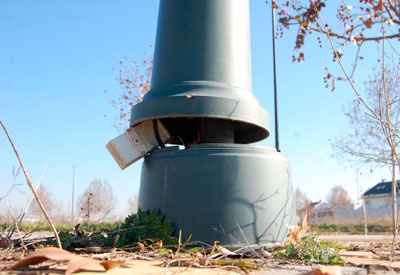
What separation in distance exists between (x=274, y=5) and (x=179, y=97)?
1835mm

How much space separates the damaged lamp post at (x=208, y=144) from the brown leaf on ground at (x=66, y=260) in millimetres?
1129

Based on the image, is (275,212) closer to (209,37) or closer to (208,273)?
(208,273)

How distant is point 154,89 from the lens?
3.11m

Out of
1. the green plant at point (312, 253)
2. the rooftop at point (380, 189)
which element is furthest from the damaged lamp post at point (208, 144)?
the rooftop at point (380, 189)

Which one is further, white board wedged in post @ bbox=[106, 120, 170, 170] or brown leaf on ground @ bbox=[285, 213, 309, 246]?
white board wedged in post @ bbox=[106, 120, 170, 170]

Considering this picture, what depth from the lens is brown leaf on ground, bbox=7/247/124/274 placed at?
4.62ft

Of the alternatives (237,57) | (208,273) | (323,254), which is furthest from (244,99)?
(208,273)

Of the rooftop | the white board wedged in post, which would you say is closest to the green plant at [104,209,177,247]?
the white board wedged in post

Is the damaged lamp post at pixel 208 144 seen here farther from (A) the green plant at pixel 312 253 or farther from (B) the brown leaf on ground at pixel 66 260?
(B) the brown leaf on ground at pixel 66 260

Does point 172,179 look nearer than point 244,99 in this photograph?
Yes

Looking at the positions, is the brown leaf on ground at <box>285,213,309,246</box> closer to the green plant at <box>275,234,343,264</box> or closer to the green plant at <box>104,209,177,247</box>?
the green plant at <box>275,234,343,264</box>

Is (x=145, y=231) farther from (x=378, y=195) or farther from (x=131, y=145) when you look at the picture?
(x=378, y=195)

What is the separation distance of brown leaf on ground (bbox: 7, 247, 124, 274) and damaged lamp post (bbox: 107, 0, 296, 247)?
113 cm

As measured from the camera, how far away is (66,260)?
1.59 metres
